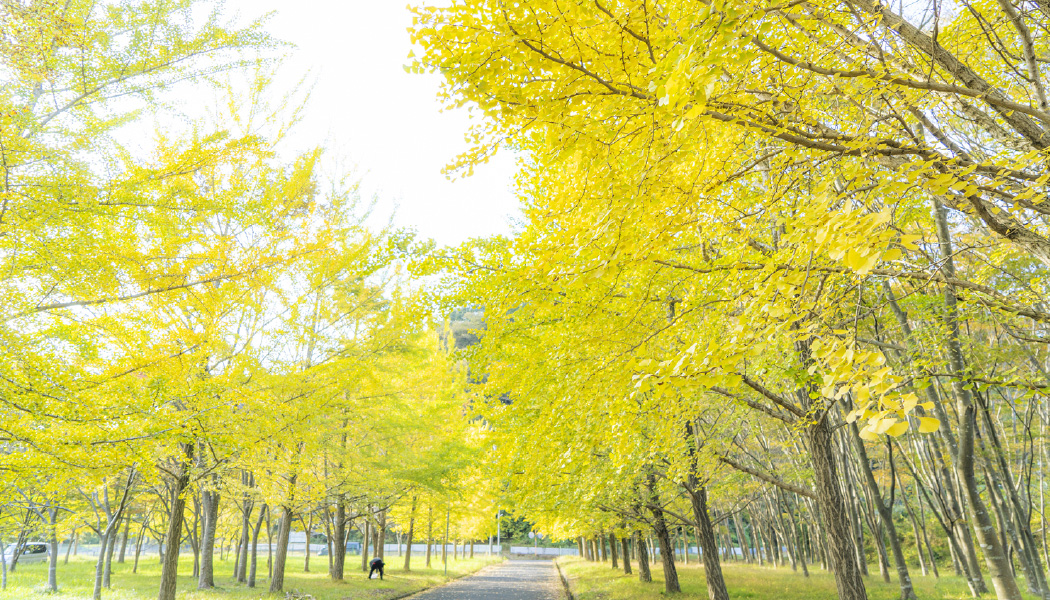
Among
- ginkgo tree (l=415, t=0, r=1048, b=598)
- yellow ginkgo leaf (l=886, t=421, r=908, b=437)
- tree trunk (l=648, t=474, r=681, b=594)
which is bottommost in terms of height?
tree trunk (l=648, t=474, r=681, b=594)

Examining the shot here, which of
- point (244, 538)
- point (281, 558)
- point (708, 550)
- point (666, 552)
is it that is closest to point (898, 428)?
point (708, 550)

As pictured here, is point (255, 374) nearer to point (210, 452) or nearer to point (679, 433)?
point (210, 452)

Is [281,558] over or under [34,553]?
over

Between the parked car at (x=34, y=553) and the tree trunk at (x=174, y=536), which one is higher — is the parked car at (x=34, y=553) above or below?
below

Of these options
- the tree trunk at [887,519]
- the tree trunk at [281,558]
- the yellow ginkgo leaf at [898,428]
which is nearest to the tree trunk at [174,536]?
the tree trunk at [281,558]

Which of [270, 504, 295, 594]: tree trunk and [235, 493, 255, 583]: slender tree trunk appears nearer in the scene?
[270, 504, 295, 594]: tree trunk

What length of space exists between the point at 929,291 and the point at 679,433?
15.0 ft

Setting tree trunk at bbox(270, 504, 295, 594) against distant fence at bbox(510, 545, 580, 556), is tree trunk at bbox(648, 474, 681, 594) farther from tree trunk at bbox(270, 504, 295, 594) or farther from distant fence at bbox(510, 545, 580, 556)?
distant fence at bbox(510, 545, 580, 556)

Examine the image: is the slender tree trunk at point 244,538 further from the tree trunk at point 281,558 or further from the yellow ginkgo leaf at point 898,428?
the yellow ginkgo leaf at point 898,428

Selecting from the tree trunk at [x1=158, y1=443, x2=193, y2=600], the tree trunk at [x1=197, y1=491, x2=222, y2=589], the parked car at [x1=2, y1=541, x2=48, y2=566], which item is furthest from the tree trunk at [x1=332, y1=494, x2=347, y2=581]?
the parked car at [x1=2, y1=541, x2=48, y2=566]

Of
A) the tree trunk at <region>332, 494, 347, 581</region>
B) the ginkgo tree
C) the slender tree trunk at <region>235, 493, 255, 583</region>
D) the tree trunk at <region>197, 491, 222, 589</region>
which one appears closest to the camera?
the ginkgo tree

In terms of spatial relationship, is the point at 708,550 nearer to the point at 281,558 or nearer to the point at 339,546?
the point at 281,558

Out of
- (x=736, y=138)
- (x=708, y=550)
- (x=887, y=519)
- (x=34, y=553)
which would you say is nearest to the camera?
(x=736, y=138)

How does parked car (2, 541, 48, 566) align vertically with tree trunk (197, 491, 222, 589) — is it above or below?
below
